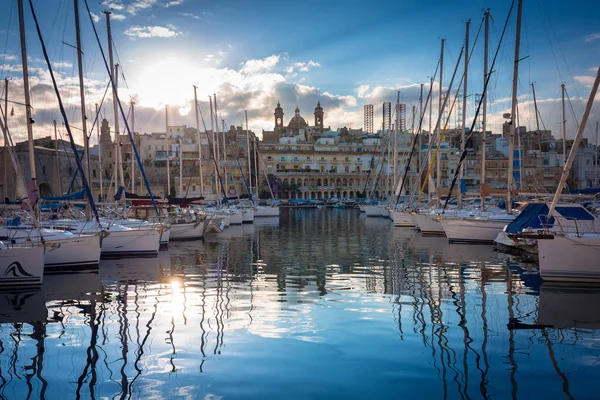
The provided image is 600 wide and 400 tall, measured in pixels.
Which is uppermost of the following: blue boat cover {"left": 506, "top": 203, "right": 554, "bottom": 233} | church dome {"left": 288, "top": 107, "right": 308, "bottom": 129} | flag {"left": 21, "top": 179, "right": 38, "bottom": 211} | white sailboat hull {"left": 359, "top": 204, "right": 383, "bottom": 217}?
church dome {"left": 288, "top": 107, "right": 308, "bottom": 129}

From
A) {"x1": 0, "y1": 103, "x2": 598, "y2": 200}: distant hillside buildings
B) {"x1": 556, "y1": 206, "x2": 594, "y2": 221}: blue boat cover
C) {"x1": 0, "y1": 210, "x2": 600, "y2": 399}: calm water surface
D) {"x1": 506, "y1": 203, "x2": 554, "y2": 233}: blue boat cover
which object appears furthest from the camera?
{"x1": 0, "y1": 103, "x2": 598, "y2": 200}: distant hillside buildings

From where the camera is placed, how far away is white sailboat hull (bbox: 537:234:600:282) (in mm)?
12734

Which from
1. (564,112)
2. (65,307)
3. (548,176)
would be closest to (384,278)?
(65,307)

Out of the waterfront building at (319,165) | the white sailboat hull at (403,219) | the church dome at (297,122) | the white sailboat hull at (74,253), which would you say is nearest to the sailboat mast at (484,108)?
the white sailboat hull at (403,219)

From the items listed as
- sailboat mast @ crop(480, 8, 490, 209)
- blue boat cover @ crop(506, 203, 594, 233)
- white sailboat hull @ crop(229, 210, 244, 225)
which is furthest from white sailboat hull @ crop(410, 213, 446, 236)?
white sailboat hull @ crop(229, 210, 244, 225)

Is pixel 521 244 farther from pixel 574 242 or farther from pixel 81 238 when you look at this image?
pixel 81 238

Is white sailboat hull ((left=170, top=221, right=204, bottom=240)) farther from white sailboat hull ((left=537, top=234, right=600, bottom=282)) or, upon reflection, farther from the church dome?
the church dome

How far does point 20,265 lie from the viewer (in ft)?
44.6

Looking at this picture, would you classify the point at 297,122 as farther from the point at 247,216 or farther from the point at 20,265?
the point at 20,265

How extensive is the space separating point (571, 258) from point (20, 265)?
13484 mm

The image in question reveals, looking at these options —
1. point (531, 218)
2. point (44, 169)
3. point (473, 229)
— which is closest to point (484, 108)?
point (473, 229)

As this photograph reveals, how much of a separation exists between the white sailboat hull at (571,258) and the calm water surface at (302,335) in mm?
483

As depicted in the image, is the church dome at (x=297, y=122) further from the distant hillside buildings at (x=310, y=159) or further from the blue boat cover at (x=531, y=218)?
the blue boat cover at (x=531, y=218)

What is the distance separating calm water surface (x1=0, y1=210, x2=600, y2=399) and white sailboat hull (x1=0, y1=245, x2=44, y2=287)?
53 centimetres
